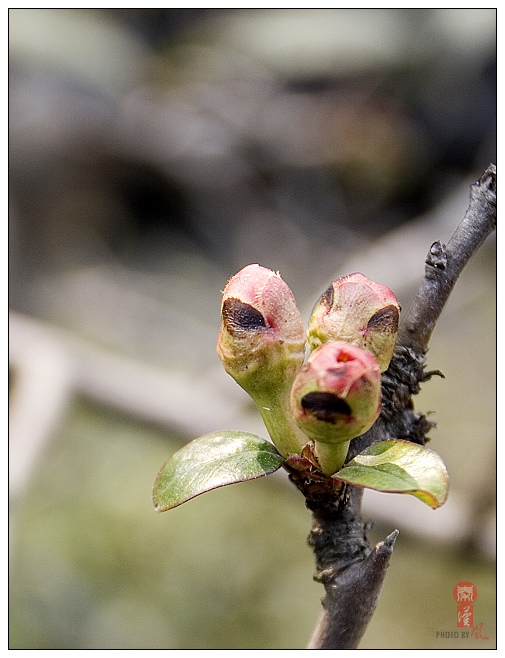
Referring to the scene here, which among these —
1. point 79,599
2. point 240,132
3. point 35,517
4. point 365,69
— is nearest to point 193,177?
point 240,132

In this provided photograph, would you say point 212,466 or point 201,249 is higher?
point 201,249

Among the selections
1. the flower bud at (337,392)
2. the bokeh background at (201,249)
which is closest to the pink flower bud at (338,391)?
the flower bud at (337,392)

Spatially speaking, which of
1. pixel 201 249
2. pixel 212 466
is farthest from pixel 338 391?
pixel 201 249

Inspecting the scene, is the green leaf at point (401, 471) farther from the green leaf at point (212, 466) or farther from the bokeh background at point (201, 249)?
the bokeh background at point (201, 249)

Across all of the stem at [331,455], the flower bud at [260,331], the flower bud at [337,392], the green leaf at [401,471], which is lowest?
the green leaf at [401,471]

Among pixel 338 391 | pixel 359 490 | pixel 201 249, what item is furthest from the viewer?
pixel 201 249

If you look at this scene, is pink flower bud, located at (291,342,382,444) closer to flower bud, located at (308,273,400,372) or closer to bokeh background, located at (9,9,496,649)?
flower bud, located at (308,273,400,372)

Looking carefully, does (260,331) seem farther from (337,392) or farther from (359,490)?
(359,490)
